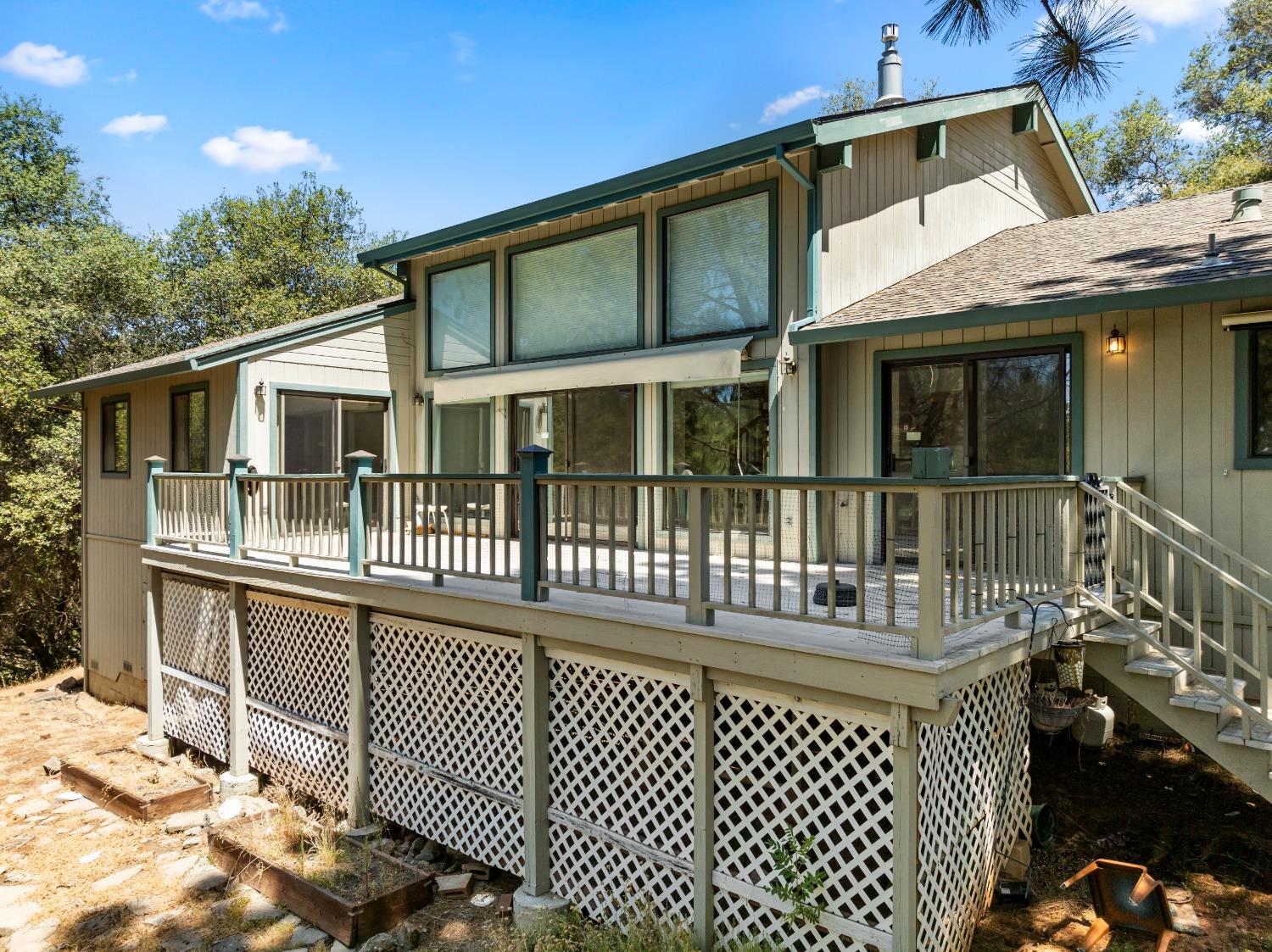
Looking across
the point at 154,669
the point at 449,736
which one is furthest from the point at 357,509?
the point at 154,669

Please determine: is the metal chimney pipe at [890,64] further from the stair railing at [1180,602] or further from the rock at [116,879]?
the rock at [116,879]

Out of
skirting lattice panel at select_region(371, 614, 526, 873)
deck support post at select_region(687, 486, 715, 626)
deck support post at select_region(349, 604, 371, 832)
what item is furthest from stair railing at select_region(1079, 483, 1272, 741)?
deck support post at select_region(349, 604, 371, 832)

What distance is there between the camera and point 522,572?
5.42 metres

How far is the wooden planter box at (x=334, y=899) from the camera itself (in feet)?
17.8

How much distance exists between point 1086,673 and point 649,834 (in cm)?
433

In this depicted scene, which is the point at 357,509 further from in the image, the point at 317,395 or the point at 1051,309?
the point at 1051,309

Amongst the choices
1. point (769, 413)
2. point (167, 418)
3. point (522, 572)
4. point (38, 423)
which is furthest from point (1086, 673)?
point (38, 423)

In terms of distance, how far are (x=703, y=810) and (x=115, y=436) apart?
12.1m

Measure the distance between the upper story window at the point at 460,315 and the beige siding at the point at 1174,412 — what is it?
19.2 ft

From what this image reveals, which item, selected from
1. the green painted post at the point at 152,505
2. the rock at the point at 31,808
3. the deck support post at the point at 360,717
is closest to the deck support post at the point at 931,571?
the deck support post at the point at 360,717

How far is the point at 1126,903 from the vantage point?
433 cm

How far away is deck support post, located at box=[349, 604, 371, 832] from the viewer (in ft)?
22.5

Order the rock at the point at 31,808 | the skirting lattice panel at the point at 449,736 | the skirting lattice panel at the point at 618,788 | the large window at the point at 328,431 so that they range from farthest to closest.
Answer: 1. the large window at the point at 328,431
2. the rock at the point at 31,808
3. the skirting lattice panel at the point at 449,736
4. the skirting lattice panel at the point at 618,788

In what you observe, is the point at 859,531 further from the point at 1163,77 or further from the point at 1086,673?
the point at 1163,77
